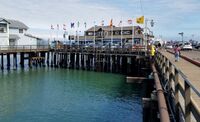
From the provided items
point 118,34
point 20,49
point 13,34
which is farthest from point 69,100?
point 118,34

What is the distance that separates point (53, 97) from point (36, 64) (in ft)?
113

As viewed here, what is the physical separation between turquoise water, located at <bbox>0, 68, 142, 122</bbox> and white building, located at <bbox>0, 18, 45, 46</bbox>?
26.9 meters

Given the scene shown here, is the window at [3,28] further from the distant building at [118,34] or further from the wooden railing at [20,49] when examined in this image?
the distant building at [118,34]

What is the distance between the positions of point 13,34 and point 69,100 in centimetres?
4977

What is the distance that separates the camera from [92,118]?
74.9ft

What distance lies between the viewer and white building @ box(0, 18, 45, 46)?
69812 millimetres

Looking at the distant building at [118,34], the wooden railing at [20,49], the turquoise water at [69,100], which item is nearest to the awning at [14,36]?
the wooden railing at [20,49]

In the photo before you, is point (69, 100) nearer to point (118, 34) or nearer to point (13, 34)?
point (13, 34)

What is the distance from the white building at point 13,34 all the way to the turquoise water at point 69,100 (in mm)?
26945

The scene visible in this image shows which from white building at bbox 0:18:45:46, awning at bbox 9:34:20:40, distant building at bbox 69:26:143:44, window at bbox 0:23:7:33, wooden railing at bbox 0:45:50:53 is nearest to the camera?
wooden railing at bbox 0:45:50:53

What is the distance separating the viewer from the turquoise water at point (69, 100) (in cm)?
2320

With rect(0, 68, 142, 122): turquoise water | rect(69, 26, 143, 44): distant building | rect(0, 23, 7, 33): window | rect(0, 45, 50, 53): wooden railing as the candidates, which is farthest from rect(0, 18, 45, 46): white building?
rect(0, 68, 142, 122): turquoise water

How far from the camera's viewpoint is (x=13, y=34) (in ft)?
250

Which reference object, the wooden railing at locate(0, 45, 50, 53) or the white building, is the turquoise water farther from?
the white building
